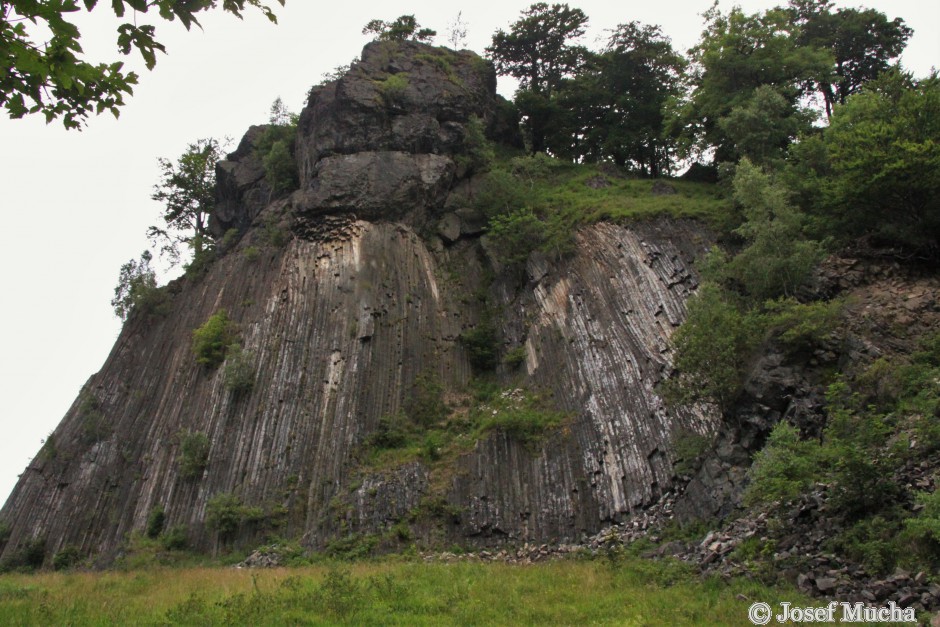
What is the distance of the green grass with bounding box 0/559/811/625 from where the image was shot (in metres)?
10.2

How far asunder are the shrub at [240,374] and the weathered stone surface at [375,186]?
733cm

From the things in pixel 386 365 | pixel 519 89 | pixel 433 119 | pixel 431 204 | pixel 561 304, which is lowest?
pixel 386 365

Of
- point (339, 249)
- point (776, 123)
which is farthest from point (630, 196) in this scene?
point (339, 249)

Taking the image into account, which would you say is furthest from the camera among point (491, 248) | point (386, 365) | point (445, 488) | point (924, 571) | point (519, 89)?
point (519, 89)

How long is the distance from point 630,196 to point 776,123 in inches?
266

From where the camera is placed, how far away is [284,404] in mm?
23672

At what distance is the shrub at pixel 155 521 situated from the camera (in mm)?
22281

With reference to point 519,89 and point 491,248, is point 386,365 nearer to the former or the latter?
point 491,248

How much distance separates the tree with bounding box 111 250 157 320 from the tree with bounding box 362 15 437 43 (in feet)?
66.6

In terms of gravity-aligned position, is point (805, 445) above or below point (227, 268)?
below

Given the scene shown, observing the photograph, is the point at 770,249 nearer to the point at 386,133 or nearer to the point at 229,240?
the point at 386,133

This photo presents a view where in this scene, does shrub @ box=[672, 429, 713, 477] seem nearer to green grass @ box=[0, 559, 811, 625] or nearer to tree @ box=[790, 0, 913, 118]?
green grass @ box=[0, 559, 811, 625]

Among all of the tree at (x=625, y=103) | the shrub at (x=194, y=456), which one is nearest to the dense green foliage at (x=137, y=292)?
the shrub at (x=194, y=456)

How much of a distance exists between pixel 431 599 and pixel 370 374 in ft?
45.7
